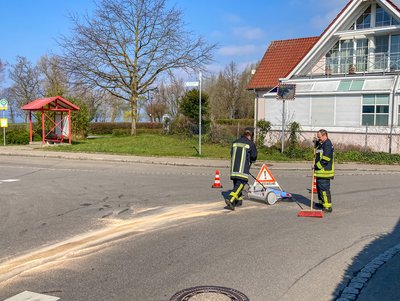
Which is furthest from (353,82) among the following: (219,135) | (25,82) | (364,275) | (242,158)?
(25,82)

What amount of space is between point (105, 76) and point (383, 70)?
20569 mm

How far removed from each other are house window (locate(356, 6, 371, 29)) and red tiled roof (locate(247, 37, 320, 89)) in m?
5.69

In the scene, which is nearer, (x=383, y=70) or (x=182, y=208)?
(x=182, y=208)

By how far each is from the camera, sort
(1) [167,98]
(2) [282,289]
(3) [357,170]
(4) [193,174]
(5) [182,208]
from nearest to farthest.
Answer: (2) [282,289] < (5) [182,208] < (4) [193,174] < (3) [357,170] < (1) [167,98]

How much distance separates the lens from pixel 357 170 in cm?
1783

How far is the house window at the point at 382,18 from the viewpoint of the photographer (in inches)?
1016

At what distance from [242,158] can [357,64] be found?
2100 cm

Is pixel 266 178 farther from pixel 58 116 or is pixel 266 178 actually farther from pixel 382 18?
pixel 58 116

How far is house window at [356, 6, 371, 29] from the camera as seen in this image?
26531 millimetres

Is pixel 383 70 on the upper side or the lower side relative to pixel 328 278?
upper

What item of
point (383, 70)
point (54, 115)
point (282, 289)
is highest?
point (383, 70)

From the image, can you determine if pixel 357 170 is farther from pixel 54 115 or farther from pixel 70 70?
pixel 70 70

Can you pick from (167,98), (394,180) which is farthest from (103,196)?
(167,98)

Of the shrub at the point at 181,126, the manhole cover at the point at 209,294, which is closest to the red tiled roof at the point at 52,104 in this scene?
the shrub at the point at 181,126
